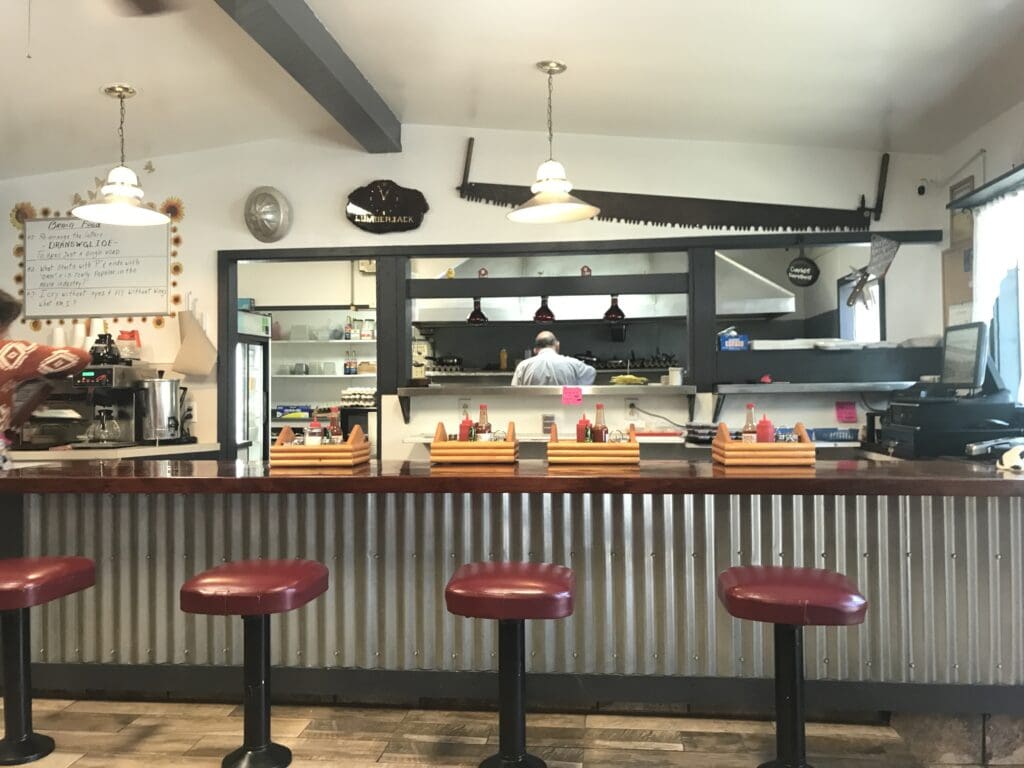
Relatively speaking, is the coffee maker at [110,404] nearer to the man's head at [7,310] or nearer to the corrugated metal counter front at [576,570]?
the man's head at [7,310]

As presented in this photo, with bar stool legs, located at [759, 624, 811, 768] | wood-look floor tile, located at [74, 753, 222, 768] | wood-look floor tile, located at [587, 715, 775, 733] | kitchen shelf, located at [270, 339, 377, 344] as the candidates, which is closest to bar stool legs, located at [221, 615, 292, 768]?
wood-look floor tile, located at [74, 753, 222, 768]

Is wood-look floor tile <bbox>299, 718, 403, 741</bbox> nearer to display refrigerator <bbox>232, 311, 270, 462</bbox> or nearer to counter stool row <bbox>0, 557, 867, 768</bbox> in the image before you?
counter stool row <bbox>0, 557, 867, 768</bbox>

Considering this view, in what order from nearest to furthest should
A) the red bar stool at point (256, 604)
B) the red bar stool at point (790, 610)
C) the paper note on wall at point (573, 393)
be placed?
the red bar stool at point (790, 610)
the red bar stool at point (256, 604)
the paper note on wall at point (573, 393)

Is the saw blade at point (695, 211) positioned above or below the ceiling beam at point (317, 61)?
below

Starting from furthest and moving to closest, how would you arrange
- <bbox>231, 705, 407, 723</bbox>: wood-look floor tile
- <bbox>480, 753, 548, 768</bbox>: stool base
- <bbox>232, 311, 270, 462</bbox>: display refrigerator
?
<bbox>232, 311, 270, 462</bbox>: display refrigerator < <bbox>231, 705, 407, 723</bbox>: wood-look floor tile < <bbox>480, 753, 548, 768</bbox>: stool base

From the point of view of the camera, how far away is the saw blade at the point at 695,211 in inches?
203

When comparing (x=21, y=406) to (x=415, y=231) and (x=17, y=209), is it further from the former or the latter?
(x=415, y=231)

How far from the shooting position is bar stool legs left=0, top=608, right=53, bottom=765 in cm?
259

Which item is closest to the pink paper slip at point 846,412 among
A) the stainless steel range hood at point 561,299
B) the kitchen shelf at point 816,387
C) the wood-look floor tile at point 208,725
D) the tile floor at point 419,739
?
the kitchen shelf at point 816,387

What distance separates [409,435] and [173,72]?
8.69 ft

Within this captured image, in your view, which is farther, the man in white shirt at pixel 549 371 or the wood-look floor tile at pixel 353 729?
the man in white shirt at pixel 549 371

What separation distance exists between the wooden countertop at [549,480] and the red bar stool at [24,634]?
0.27m

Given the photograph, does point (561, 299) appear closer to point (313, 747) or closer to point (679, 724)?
point (679, 724)

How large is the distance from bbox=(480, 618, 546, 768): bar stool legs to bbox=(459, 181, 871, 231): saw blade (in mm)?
3530
